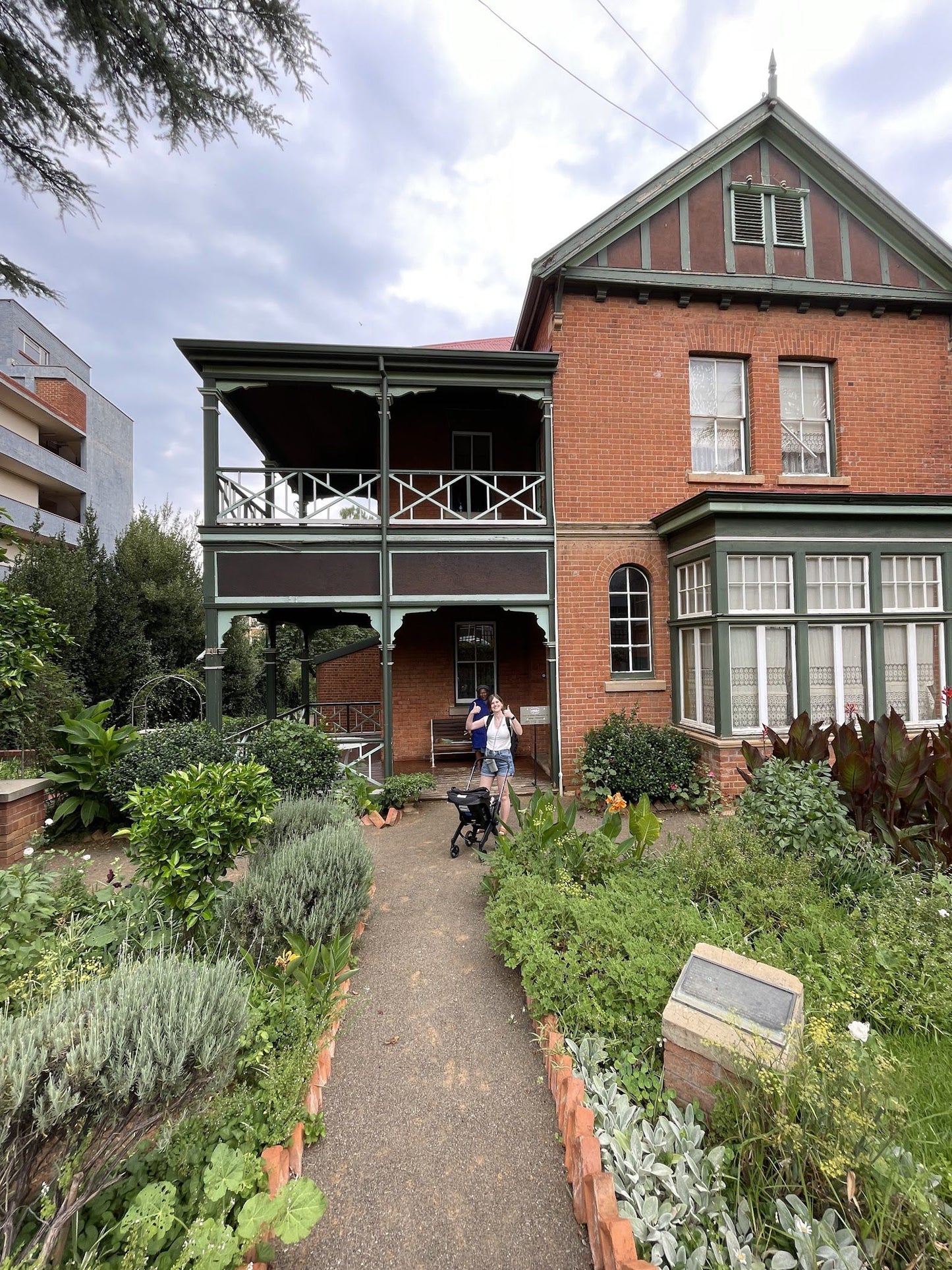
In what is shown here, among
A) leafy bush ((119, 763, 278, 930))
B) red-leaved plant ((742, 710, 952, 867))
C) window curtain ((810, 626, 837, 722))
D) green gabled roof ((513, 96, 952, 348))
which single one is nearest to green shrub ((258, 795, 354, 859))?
leafy bush ((119, 763, 278, 930))

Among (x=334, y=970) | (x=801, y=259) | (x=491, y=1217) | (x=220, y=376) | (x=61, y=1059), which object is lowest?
(x=491, y=1217)

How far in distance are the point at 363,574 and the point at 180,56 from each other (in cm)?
673

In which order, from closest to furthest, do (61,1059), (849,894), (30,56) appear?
(61,1059)
(849,894)
(30,56)

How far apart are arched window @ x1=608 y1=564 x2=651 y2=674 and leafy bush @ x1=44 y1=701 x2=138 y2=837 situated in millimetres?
7400

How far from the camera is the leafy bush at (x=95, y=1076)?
174 centimetres

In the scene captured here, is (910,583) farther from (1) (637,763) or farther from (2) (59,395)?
(2) (59,395)

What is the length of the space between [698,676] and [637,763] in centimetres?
170

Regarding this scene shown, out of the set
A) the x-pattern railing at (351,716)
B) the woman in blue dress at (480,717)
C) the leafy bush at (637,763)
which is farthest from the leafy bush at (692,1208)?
the x-pattern railing at (351,716)

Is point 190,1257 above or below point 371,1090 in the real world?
above

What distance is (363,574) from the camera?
8.41 meters

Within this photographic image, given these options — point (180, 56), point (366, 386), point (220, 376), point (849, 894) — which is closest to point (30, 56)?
point (180, 56)

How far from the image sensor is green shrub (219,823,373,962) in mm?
3791

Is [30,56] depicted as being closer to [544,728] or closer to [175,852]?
[175,852]

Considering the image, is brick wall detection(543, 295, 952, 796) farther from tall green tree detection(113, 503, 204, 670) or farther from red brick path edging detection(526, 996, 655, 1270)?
tall green tree detection(113, 503, 204, 670)
